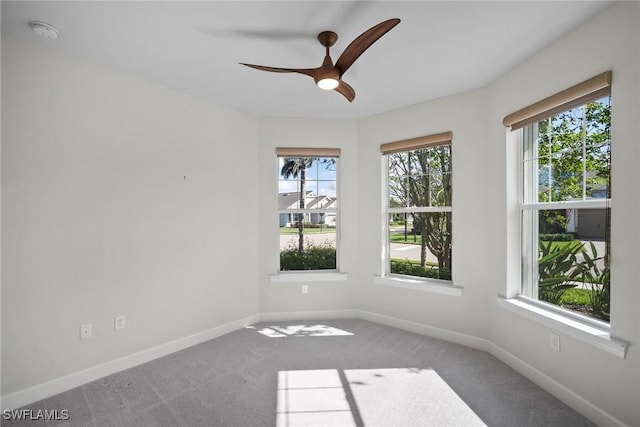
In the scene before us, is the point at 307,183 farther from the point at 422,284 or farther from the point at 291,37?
the point at 291,37

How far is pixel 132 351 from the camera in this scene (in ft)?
9.50

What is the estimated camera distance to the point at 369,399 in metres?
2.36

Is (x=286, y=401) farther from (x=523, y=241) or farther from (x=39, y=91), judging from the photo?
(x=39, y=91)

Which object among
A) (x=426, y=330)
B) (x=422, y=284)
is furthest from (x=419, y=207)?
(x=426, y=330)

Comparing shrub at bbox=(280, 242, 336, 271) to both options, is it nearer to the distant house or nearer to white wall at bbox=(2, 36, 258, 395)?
the distant house

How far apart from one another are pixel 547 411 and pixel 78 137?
3.94 m

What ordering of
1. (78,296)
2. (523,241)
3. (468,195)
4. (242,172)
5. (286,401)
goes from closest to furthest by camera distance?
(286,401), (78,296), (523,241), (468,195), (242,172)

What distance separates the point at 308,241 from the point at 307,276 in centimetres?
45

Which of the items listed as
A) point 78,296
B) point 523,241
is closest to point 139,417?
point 78,296

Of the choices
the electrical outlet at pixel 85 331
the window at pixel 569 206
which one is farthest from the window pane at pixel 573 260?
the electrical outlet at pixel 85 331

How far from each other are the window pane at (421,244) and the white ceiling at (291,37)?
4.73 ft

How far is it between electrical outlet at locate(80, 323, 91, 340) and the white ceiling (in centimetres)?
212

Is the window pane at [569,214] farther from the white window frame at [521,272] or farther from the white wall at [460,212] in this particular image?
the white wall at [460,212]

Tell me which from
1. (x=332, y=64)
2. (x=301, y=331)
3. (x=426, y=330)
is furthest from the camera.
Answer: (x=301, y=331)
